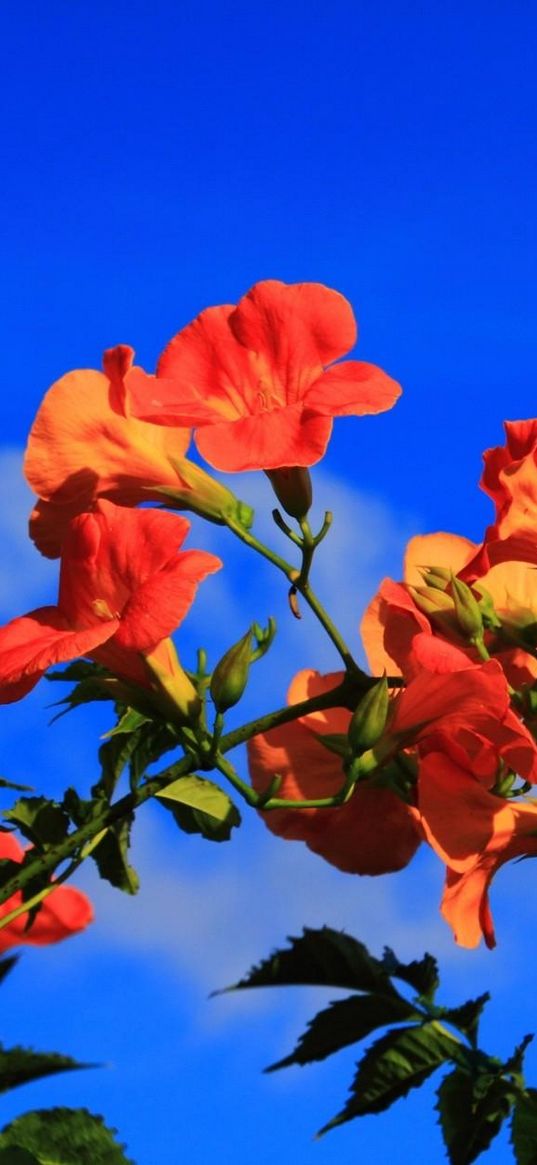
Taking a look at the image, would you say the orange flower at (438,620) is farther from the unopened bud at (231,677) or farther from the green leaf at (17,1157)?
the green leaf at (17,1157)

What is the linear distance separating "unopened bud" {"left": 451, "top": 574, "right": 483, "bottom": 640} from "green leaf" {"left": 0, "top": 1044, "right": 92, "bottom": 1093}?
1.23 metres

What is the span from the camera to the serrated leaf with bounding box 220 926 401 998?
9.46 feet

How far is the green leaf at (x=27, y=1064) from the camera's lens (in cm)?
233

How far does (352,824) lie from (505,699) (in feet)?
2.00

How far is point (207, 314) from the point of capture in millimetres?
3330

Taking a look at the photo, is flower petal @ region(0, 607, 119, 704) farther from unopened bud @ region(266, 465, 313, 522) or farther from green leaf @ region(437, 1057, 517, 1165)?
green leaf @ region(437, 1057, 517, 1165)

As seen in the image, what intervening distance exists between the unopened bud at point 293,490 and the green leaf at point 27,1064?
4.27 feet

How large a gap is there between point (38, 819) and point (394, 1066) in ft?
2.98

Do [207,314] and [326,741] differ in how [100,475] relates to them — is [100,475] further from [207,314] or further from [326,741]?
[326,741]

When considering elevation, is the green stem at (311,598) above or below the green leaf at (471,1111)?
above

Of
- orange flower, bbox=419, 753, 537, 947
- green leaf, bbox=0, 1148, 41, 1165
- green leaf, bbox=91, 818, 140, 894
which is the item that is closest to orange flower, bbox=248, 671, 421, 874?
orange flower, bbox=419, 753, 537, 947

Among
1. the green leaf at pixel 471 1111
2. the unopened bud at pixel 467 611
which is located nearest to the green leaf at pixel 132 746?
the unopened bud at pixel 467 611

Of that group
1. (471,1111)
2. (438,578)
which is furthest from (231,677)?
(471,1111)

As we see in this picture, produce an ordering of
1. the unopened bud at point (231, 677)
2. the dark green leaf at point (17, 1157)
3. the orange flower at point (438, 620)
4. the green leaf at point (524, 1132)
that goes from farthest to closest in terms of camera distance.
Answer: the orange flower at point (438, 620)
the unopened bud at point (231, 677)
the green leaf at point (524, 1132)
the dark green leaf at point (17, 1157)
